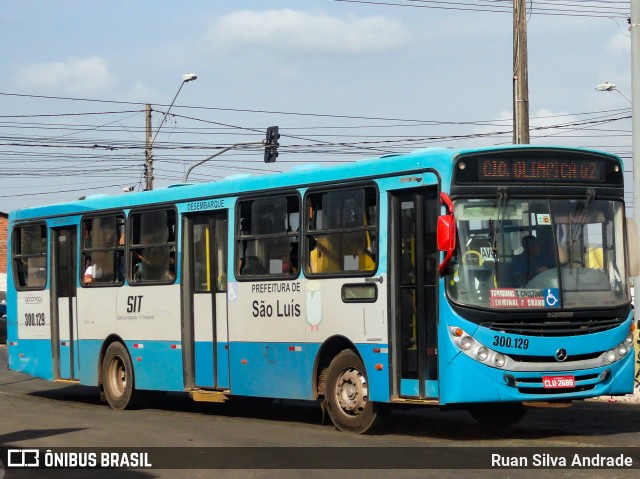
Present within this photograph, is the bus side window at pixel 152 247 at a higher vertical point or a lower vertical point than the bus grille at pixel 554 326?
higher

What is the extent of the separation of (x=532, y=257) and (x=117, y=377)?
26.8ft

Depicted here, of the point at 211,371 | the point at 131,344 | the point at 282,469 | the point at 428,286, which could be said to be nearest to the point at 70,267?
the point at 131,344

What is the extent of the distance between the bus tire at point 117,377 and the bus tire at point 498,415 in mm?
5958

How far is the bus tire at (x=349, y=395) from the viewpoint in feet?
Result: 44.0

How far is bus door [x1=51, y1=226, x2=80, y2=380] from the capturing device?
19188 mm

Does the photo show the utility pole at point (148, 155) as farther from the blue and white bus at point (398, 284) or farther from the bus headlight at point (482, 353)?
the bus headlight at point (482, 353)

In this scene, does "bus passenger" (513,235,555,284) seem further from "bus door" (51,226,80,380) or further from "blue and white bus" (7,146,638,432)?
"bus door" (51,226,80,380)

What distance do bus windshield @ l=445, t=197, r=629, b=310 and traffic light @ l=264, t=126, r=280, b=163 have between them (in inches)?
923

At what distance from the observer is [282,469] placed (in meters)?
10.6

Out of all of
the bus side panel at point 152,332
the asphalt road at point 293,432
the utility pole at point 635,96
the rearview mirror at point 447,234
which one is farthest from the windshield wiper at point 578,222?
the bus side panel at point 152,332

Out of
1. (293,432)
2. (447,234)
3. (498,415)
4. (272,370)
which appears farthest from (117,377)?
(447,234)

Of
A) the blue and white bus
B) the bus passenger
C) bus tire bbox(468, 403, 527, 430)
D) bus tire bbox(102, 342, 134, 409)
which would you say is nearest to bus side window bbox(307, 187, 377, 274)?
the blue and white bus

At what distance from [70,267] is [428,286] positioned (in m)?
8.41

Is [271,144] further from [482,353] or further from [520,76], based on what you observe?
[482,353]
